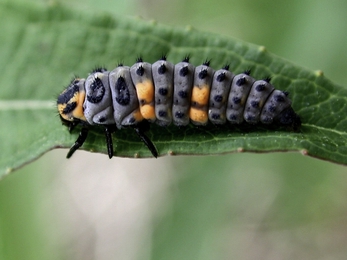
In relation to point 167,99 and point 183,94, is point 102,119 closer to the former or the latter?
point 167,99

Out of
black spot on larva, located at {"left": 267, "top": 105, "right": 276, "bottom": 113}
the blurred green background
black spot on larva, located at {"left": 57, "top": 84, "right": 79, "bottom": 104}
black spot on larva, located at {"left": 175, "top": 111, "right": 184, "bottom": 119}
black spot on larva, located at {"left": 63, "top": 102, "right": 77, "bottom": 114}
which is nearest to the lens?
black spot on larva, located at {"left": 267, "top": 105, "right": 276, "bottom": 113}

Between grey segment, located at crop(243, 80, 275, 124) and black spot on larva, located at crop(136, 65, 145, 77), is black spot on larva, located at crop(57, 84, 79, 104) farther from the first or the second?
grey segment, located at crop(243, 80, 275, 124)

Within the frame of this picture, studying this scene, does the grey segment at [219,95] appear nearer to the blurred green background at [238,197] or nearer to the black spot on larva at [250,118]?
the black spot on larva at [250,118]

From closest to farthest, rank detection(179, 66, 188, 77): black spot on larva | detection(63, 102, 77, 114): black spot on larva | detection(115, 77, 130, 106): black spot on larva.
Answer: detection(179, 66, 188, 77): black spot on larva → detection(115, 77, 130, 106): black spot on larva → detection(63, 102, 77, 114): black spot on larva

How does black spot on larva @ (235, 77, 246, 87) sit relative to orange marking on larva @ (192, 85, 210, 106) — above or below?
above

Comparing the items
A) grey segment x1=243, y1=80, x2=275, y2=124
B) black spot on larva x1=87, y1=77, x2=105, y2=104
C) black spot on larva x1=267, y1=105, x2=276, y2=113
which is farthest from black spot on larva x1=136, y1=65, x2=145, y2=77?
black spot on larva x1=267, y1=105, x2=276, y2=113

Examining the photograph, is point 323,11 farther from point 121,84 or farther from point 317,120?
point 121,84

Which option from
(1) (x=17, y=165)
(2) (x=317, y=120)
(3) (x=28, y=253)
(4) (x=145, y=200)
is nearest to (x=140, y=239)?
(4) (x=145, y=200)
